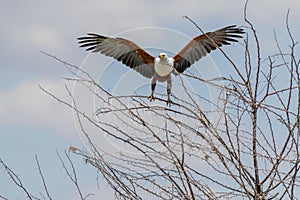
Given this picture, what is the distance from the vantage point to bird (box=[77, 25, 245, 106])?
3928 mm

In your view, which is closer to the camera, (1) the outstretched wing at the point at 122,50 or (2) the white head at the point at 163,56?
(2) the white head at the point at 163,56

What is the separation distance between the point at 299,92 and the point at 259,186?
0.44 meters

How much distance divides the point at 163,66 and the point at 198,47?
2.29ft

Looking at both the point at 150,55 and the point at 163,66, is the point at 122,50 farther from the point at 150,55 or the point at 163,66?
the point at 163,66

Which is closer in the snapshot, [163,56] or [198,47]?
[163,56]

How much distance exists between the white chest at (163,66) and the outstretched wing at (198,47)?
0.16 m

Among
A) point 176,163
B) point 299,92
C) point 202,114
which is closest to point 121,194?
point 176,163

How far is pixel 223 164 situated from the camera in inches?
100

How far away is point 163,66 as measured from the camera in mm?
3805

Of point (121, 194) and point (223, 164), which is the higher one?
point (223, 164)


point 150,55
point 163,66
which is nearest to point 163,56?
point 163,66

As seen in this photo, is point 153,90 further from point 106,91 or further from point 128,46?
point 128,46

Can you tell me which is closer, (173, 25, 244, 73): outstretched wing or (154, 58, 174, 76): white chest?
(154, 58, 174, 76): white chest

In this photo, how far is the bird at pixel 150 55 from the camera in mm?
3928
